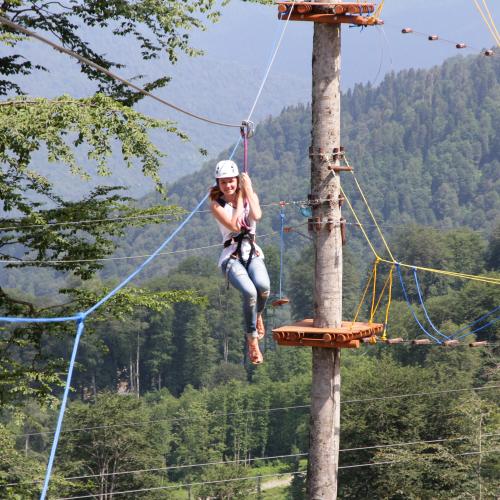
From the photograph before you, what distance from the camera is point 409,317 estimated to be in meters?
96.1

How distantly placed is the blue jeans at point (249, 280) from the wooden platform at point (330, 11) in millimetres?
2278

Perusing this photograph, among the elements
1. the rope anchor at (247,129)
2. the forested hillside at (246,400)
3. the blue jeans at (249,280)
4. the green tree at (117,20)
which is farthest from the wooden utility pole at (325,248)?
the green tree at (117,20)

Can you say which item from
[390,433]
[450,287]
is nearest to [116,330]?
[450,287]

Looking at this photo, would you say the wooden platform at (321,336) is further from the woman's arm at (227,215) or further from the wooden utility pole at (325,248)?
the woman's arm at (227,215)

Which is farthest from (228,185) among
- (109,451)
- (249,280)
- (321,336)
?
(109,451)

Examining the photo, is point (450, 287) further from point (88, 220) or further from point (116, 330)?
point (88, 220)

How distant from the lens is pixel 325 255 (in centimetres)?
1093

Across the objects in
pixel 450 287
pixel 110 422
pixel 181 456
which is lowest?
pixel 181 456

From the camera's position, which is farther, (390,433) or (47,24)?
(390,433)

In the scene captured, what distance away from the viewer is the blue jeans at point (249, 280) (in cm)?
1071

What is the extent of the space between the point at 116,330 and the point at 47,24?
102 metres

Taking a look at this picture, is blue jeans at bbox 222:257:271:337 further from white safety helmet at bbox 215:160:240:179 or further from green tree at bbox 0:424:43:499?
green tree at bbox 0:424:43:499

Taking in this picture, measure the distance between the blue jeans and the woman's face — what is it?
694 mm

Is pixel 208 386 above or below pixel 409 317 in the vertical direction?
below
